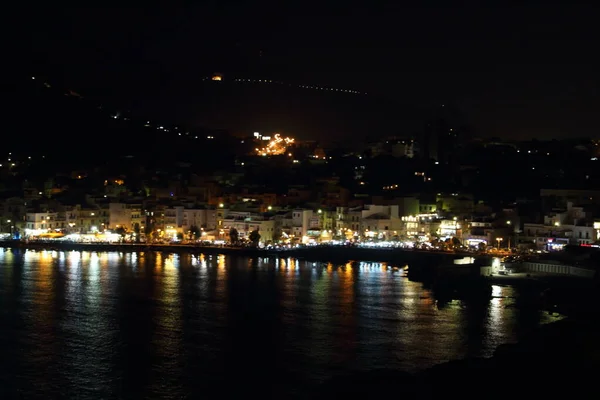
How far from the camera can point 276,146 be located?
98.1ft

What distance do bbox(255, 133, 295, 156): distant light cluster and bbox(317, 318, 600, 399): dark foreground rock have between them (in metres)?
21.2

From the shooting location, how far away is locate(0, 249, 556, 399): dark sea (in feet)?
24.6

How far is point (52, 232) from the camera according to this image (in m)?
19.0

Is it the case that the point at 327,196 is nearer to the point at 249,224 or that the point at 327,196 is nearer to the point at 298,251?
the point at 249,224

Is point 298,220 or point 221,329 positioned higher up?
point 298,220

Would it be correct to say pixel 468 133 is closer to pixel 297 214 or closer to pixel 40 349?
pixel 297 214

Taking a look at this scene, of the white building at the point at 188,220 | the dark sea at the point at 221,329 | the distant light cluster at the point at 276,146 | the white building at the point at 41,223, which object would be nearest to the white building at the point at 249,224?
the white building at the point at 188,220

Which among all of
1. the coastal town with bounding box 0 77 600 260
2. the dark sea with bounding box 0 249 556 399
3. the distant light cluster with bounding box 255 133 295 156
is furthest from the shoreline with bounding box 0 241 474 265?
the distant light cluster with bounding box 255 133 295 156

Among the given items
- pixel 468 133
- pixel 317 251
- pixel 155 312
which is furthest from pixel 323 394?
pixel 468 133

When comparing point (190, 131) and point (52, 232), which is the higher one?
point (190, 131)

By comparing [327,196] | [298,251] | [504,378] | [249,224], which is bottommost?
[504,378]

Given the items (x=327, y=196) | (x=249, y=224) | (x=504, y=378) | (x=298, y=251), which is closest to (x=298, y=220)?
(x=249, y=224)

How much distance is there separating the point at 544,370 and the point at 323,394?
1.75 meters

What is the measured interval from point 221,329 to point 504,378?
12.2 feet
